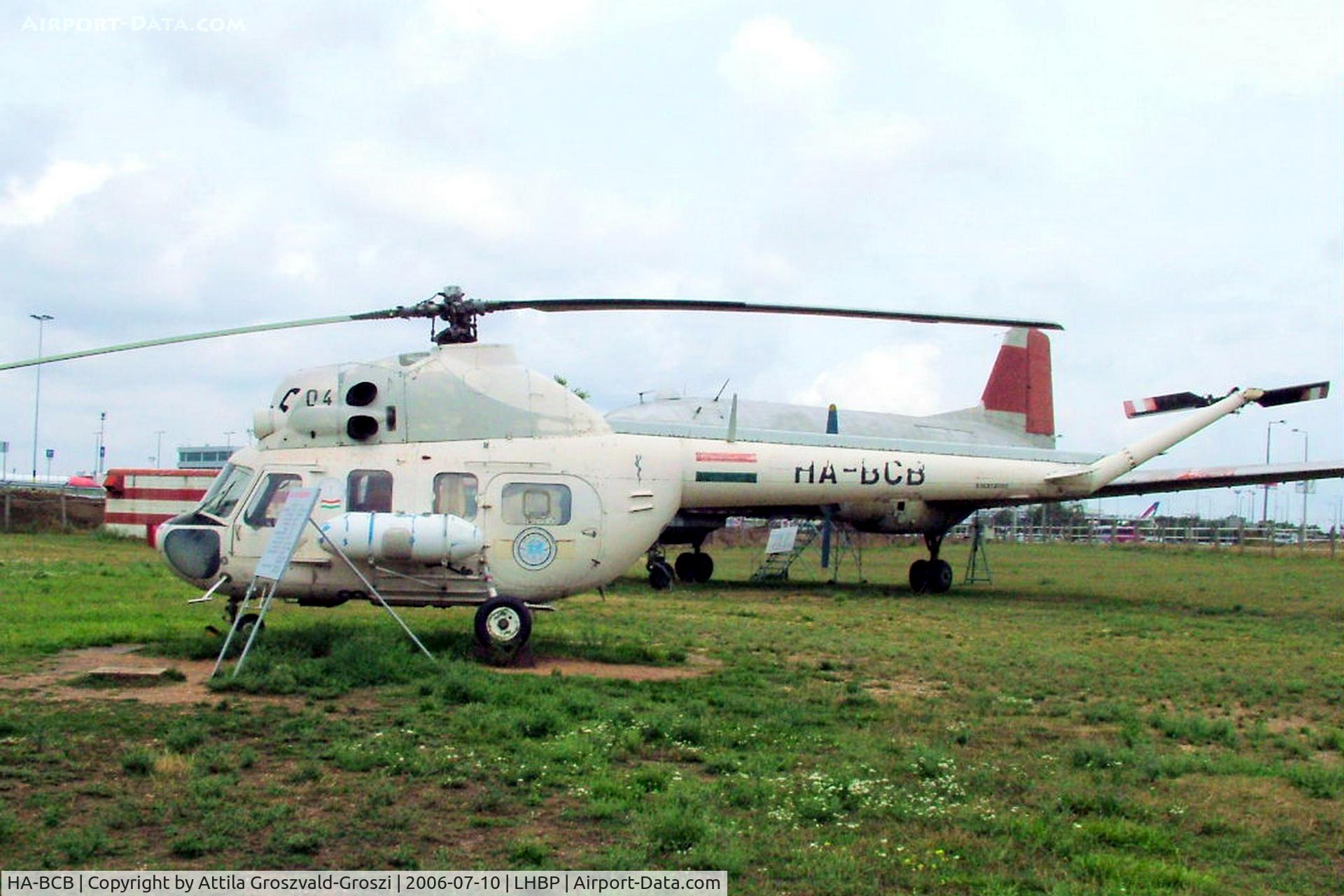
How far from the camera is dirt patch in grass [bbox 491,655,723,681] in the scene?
37.9 feet

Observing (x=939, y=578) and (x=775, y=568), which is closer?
(x=939, y=578)

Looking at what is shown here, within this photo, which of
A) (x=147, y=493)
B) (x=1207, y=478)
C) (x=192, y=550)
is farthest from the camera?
(x=147, y=493)

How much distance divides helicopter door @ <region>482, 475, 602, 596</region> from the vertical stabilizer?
1947cm

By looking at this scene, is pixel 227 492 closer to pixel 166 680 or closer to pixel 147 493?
pixel 166 680

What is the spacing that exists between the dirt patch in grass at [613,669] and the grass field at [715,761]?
0.75 ft

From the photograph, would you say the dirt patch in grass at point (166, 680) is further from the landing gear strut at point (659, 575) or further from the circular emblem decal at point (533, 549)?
the landing gear strut at point (659, 575)

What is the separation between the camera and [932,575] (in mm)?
26297

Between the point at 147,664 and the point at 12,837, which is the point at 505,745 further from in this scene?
the point at 147,664

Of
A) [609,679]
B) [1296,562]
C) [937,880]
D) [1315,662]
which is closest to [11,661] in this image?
[609,679]

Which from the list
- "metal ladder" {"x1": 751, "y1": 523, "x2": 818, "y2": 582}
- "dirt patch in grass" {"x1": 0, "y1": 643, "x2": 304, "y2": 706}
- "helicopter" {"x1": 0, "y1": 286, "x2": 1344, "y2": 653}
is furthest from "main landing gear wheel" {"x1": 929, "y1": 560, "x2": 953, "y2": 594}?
"dirt patch in grass" {"x1": 0, "y1": 643, "x2": 304, "y2": 706}

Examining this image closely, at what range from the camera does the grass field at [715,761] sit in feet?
18.9

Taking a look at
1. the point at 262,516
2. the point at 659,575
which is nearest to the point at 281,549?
the point at 262,516

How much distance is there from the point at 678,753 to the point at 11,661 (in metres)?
6.85

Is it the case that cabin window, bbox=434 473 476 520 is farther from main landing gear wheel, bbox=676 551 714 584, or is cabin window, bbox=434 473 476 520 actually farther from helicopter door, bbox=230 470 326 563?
main landing gear wheel, bbox=676 551 714 584
